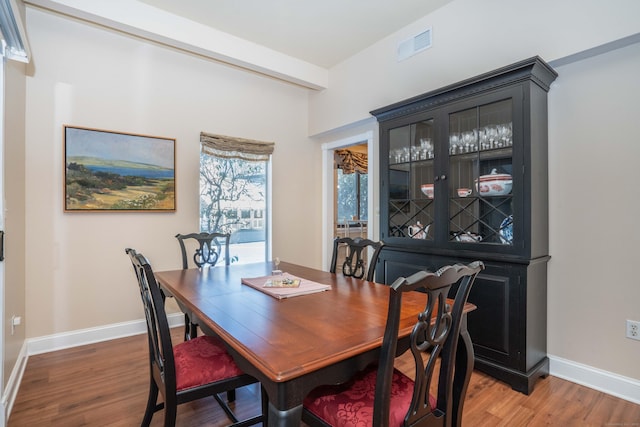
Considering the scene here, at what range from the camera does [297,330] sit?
1270 mm

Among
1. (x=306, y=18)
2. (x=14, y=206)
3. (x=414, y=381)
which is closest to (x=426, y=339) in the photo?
(x=414, y=381)

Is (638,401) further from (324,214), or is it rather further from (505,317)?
(324,214)

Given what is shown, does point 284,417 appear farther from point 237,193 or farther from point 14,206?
point 237,193

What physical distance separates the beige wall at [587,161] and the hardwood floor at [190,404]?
0.34 metres

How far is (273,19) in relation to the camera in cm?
318

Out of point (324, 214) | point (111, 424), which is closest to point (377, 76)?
point (324, 214)

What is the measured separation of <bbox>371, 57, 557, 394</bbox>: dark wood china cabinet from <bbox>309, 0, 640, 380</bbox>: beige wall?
112 mm

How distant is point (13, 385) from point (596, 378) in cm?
379

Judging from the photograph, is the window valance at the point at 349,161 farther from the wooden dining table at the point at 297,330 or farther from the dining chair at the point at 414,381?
the dining chair at the point at 414,381

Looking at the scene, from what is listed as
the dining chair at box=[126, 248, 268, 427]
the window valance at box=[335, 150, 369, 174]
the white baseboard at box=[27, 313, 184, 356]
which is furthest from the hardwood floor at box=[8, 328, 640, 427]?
the window valance at box=[335, 150, 369, 174]

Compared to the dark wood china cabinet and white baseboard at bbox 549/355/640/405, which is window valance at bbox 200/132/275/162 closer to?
the dark wood china cabinet

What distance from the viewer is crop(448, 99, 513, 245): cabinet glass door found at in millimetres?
2311

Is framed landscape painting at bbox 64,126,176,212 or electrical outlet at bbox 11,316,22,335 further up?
framed landscape painting at bbox 64,126,176,212

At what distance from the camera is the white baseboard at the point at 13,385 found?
6.07 ft
